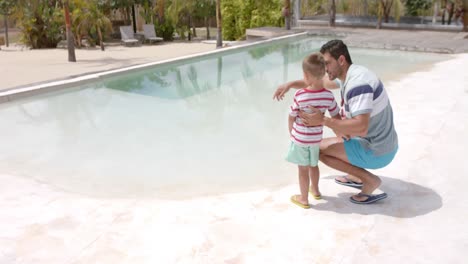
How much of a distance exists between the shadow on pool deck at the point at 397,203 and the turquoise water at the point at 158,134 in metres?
0.92

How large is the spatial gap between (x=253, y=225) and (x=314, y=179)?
2.35ft

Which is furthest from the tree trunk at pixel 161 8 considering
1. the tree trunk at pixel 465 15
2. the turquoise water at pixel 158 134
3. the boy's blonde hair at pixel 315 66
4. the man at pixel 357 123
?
the boy's blonde hair at pixel 315 66


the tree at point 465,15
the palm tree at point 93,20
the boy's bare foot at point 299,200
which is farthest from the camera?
Result: the palm tree at point 93,20

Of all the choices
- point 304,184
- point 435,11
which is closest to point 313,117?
point 304,184

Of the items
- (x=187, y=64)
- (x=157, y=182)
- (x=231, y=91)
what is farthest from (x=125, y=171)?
(x=187, y=64)

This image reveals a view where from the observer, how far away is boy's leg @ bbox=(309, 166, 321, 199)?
3796mm

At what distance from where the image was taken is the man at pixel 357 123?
326cm

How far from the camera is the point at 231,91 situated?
973cm

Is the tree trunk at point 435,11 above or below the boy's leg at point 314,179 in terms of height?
above

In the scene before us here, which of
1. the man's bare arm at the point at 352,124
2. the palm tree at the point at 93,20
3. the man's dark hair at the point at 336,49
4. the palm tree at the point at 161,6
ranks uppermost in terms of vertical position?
the palm tree at the point at 161,6

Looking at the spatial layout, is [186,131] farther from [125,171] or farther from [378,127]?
[378,127]

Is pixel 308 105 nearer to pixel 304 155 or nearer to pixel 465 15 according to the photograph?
pixel 304 155

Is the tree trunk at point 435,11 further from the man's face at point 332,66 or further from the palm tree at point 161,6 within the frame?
the man's face at point 332,66

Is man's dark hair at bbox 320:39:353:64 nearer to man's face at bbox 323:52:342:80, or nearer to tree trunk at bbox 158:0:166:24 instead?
man's face at bbox 323:52:342:80
